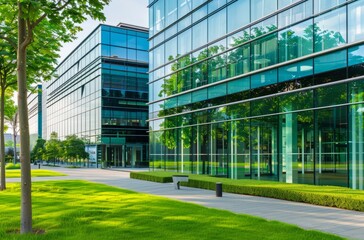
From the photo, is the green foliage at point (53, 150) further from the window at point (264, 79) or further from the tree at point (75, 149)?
the window at point (264, 79)

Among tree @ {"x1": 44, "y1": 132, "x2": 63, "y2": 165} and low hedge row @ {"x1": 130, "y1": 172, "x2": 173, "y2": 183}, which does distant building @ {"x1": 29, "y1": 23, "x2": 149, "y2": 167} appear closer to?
tree @ {"x1": 44, "y1": 132, "x2": 63, "y2": 165}

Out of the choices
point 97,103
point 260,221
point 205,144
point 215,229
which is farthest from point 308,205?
point 97,103

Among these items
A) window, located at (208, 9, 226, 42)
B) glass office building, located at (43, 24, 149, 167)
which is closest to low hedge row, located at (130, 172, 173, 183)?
window, located at (208, 9, 226, 42)

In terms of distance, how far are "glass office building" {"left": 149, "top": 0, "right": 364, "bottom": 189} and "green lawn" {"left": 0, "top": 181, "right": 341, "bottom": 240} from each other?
9.48 meters

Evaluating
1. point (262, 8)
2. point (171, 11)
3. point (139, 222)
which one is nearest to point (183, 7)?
point (171, 11)

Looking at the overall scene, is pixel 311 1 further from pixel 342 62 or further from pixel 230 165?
pixel 230 165

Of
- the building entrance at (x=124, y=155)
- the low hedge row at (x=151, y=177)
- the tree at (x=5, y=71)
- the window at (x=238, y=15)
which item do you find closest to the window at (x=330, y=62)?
the window at (x=238, y=15)

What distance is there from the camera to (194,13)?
106 feet

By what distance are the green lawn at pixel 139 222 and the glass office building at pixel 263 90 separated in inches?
373

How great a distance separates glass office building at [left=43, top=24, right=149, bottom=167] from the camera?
61594mm

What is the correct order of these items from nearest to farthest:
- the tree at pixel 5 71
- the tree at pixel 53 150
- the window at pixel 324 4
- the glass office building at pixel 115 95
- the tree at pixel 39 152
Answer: the tree at pixel 5 71, the window at pixel 324 4, the glass office building at pixel 115 95, the tree at pixel 53 150, the tree at pixel 39 152

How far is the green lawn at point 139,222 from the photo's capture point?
30.2ft

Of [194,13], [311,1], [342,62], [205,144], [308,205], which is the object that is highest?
[194,13]

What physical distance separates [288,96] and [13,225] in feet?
54.0
